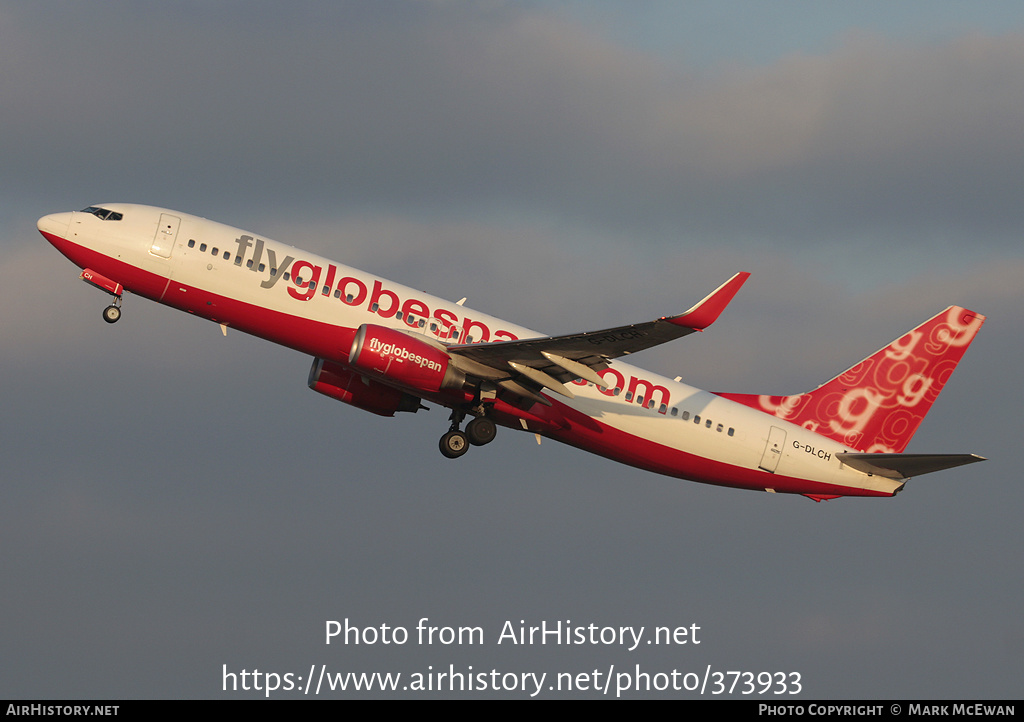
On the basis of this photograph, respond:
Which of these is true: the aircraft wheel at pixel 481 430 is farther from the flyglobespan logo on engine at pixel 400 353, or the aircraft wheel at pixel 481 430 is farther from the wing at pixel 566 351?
the flyglobespan logo on engine at pixel 400 353

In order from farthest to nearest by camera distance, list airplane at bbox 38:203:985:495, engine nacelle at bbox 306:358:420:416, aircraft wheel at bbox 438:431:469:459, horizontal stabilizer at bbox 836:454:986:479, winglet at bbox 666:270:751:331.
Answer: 1. engine nacelle at bbox 306:358:420:416
2. aircraft wheel at bbox 438:431:469:459
3. horizontal stabilizer at bbox 836:454:986:479
4. airplane at bbox 38:203:985:495
5. winglet at bbox 666:270:751:331

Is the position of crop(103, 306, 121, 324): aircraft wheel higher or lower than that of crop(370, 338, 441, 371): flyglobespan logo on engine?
lower

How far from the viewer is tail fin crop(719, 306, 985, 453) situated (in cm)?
4838

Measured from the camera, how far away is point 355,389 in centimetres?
4550

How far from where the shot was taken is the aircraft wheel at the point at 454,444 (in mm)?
43719

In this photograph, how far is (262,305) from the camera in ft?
135

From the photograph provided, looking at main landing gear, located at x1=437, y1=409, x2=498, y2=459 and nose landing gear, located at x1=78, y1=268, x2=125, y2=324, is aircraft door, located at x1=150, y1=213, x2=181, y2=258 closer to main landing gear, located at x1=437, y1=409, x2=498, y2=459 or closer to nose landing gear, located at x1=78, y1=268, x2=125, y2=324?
nose landing gear, located at x1=78, y1=268, x2=125, y2=324

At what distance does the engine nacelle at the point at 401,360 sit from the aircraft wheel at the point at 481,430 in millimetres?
2490

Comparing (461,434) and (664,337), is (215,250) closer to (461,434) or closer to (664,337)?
(461,434)

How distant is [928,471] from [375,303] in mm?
19469

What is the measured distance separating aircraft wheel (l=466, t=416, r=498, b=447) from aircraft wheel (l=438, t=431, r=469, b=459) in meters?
0.32

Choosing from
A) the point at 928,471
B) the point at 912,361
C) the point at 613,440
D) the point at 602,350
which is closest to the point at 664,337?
the point at 602,350

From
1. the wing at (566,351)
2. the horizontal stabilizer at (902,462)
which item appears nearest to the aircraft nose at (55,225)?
the wing at (566,351)

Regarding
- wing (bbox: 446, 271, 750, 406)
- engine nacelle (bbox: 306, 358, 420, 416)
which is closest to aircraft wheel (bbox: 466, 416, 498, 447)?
wing (bbox: 446, 271, 750, 406)
